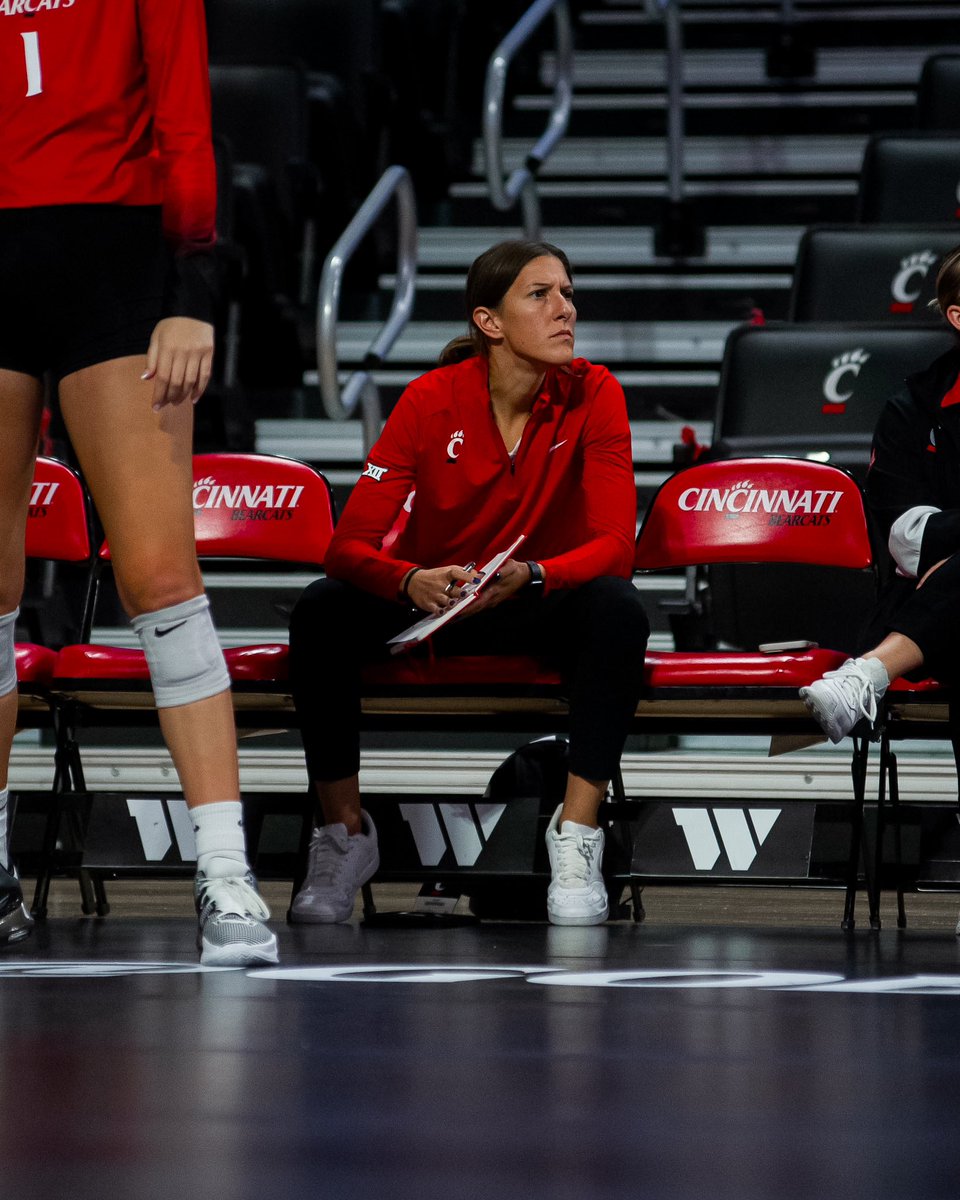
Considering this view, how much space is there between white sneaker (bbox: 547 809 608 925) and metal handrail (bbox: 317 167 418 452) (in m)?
1.73

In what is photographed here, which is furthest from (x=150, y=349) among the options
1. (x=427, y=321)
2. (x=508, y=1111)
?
(x=427, y=321)

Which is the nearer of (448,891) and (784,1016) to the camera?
(784,1016)

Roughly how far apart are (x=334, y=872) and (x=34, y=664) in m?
0.62

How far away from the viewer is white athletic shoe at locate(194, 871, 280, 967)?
2143 mm

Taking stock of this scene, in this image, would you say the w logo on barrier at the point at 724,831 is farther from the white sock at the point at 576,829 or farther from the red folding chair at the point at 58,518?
the red folding chair at the point at 58,518

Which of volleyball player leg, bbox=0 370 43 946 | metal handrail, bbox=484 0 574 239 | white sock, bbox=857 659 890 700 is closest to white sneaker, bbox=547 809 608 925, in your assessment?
white sock, bbox=857 659 890 700

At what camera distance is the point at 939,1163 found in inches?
43.4

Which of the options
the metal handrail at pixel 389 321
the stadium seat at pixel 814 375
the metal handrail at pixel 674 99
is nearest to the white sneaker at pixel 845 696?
the stadium seat at pixel 814 375

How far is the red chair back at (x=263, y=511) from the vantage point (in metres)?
3.49

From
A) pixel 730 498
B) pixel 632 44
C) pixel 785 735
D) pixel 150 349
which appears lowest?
pixel 785 735

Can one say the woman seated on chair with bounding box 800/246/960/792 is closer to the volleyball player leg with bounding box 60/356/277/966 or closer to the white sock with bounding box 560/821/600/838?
the white sock with bounding box 560/821/600/838

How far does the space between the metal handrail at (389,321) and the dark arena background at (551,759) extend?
13 mm

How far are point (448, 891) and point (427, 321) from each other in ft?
9.63

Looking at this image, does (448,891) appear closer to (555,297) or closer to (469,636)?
(469,636)
